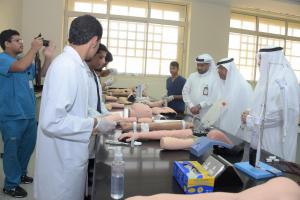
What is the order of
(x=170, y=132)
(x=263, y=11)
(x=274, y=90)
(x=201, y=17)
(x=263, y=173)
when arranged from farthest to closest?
(x=263, y=11), (x=201, y=17), (x=274, y=90), (x=170, y=132), (x=263, y=173)

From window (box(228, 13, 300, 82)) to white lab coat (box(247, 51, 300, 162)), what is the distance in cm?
499

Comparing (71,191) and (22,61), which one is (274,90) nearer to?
(71,191)

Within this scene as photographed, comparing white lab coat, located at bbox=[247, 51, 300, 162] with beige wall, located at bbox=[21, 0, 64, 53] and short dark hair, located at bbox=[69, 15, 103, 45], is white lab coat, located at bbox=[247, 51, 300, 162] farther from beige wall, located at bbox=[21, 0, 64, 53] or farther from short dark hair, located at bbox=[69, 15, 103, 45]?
beige wall, located at bbox=[21, 0, 64, 53]

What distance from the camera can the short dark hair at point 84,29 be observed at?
Result: 1.46 meters

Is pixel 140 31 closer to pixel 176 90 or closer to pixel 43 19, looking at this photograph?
pixel 43 19

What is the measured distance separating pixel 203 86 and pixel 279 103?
1502mm

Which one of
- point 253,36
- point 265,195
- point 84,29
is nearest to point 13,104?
point 84,29

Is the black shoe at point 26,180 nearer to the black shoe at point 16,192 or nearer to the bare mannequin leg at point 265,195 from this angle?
the black shoe at point 16,192

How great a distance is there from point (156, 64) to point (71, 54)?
17.8ft

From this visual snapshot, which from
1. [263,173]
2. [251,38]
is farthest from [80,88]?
[251,38]

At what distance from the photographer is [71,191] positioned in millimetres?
1523

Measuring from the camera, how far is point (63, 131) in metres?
1.40

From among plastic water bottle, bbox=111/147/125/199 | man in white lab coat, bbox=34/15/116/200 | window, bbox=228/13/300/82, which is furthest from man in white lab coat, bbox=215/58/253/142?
window, bbox=228/13/300/82

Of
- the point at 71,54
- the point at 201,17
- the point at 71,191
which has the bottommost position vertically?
the point at 71,191
